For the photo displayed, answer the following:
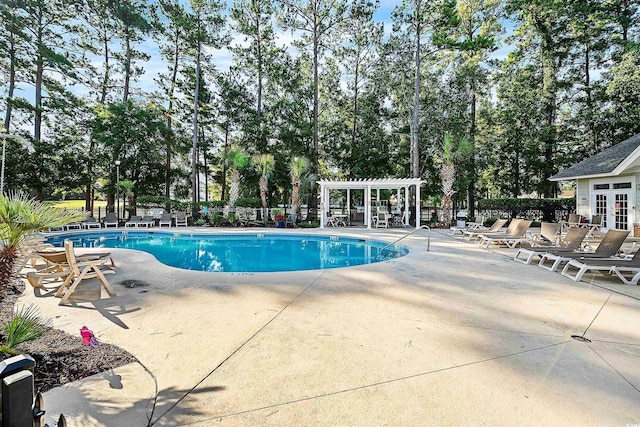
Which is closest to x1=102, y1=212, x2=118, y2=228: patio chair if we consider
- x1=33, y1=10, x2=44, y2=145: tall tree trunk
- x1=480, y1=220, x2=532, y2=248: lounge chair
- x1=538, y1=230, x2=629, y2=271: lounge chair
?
x1=33, y1=10, x2=44, y2=145: tall tree trunk

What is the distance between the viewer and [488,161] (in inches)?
837

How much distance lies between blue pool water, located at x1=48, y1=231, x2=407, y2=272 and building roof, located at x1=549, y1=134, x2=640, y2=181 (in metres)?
8.64

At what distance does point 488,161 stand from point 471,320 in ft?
67.7

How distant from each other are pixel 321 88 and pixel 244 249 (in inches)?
675

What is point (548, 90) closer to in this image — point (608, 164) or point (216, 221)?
point (608, 164)

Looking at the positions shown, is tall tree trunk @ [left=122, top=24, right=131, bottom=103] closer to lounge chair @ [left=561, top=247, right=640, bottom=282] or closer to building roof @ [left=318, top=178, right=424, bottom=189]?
building roof @ [left=318, top=178, right=424, bottom=189]

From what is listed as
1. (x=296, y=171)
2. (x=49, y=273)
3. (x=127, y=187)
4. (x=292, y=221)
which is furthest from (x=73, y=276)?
(x=127, y=187)

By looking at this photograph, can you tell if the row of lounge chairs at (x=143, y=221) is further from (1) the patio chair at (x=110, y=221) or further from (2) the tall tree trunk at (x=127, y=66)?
(2) the tall tree trunk at (x=127, y=66)

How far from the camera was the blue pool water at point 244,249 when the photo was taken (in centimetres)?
866

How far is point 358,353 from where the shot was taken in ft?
9.40

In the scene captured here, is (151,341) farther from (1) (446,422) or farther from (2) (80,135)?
(2) (80,135)

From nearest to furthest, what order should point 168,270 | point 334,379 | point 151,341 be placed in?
point 334,379, point 151,341, point 168,270

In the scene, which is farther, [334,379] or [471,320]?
[471,320]

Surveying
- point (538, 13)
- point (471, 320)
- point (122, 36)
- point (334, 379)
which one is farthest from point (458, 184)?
point (122, 36)
